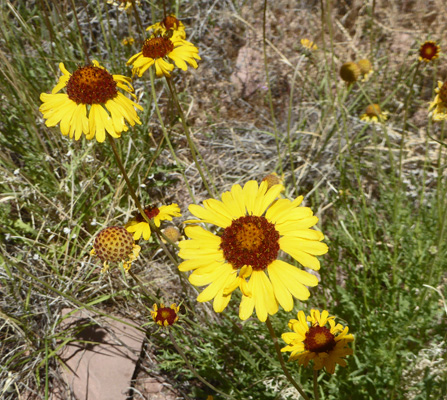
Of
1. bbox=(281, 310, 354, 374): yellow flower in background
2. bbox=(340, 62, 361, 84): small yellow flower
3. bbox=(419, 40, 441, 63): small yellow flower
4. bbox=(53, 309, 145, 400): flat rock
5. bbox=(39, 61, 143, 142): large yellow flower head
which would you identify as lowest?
bbox=(53, 309, 145, 400): flat rock

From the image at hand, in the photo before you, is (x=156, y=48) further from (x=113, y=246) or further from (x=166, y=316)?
(x=166, y=316)

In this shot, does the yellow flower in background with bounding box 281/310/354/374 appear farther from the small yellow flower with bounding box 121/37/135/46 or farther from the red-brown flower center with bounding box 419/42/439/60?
the small yellow flower with bounding box 121/37/135/46

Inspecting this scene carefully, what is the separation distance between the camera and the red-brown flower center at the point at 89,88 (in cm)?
170

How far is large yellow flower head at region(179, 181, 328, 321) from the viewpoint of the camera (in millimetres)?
1329

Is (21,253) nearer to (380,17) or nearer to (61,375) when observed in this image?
(61,375)

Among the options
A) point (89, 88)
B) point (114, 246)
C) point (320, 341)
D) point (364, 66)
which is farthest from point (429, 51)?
point (114, 246)

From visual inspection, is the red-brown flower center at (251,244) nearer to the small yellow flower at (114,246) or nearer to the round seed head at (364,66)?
the small yellow flower at (114,246)

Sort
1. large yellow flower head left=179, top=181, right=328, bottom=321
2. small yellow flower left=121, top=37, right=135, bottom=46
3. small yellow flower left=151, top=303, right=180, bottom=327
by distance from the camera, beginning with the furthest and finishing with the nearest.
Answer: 1. small yellow flower left=121, top=37, right=135, bottom=46
2. small yellow flower left=151, top=303, right=180, bottom=327
3. large yellow flower head left=179, top=181, right=328, bottom=321

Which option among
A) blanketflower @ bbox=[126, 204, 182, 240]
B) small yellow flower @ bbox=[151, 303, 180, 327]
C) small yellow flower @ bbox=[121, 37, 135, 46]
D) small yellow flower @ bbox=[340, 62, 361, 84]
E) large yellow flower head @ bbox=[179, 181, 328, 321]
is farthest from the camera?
small yellow flower @ bbox=[121, 37, 135, 46]

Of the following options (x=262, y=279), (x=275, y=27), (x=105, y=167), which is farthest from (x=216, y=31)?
(x=262, y=279)

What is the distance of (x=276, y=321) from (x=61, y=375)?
1385 mm

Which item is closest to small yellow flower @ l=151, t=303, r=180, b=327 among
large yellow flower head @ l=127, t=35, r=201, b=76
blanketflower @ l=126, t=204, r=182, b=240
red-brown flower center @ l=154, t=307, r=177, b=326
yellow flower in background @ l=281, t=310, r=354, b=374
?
red-brown flower center @ l=154, t=307, r=177, b=326

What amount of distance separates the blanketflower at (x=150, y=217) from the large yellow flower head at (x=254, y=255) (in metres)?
0.78

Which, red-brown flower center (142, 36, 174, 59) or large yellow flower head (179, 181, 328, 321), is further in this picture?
red-brown flower center (142, 36, 174, 59)
